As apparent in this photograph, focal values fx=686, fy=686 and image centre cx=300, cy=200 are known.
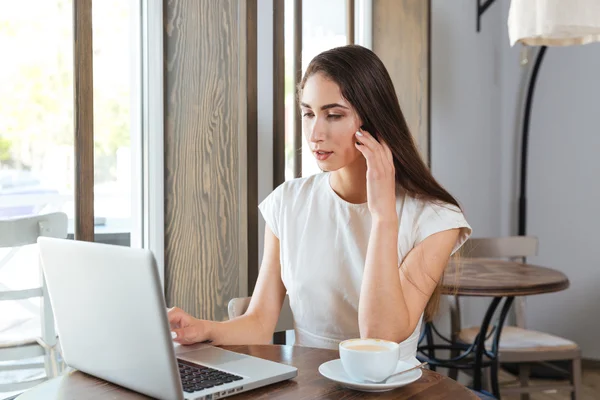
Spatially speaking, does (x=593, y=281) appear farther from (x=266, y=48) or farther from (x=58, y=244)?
(x=58, y=244)

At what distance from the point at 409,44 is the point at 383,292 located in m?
2.36

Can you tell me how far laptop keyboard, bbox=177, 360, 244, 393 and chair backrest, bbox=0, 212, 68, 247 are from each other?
2.27ft

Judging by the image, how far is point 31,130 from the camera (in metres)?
1.66

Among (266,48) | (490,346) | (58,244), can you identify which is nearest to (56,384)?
→ (58,244)

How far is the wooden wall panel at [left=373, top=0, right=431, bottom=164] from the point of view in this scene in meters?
3.48

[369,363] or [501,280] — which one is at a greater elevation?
[369,363]

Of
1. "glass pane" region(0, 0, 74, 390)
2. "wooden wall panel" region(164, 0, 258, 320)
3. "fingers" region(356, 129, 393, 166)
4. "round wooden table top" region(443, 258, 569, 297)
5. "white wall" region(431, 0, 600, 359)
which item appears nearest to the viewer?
"fingers" region(356, 129, 393, 166)

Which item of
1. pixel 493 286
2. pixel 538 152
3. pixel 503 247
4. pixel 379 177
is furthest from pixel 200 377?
pixel 538 152

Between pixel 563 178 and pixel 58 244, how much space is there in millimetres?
3546

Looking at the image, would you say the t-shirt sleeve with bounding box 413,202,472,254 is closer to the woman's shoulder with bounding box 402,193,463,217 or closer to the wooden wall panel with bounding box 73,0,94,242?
the woman's shoulder with bounding box 402,193,463,217

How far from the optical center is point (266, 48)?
7.38 ft

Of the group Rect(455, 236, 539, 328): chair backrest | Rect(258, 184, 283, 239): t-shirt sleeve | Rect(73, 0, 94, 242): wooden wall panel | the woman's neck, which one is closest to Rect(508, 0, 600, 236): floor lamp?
Rect(455, 236, 539, 328): chair backrest

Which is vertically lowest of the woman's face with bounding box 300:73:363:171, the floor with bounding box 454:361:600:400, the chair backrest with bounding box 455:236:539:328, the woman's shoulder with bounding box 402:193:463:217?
the floor with bounding box 454:361:600:400

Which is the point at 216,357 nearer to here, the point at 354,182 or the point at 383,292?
the point at 383,292
